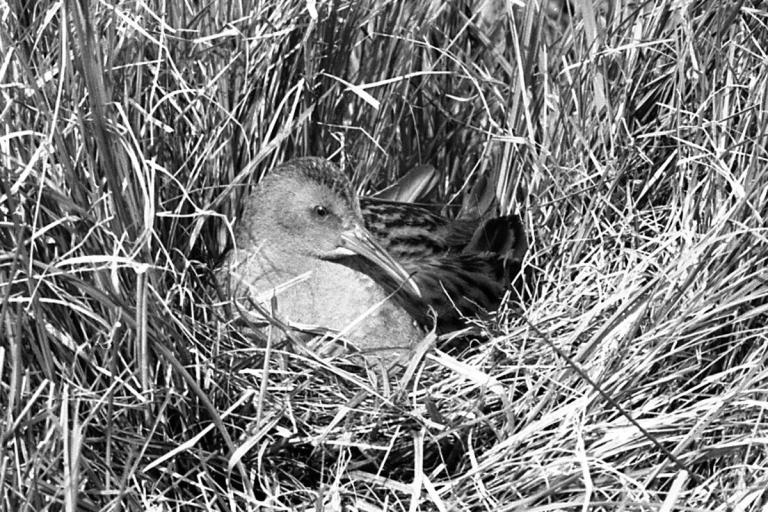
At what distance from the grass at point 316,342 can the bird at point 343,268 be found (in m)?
0.10

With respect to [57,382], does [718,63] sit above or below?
above

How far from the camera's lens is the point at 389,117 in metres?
3.88

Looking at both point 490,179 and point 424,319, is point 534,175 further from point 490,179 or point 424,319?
point 424,319

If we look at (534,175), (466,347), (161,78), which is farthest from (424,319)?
(161,78)

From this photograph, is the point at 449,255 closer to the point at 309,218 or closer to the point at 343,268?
the point at 343,268

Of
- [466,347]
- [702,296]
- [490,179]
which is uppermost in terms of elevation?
[702,296]

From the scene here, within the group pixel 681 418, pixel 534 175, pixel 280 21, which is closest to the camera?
pixel 681 418

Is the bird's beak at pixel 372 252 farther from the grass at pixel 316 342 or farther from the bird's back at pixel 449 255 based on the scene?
the grass at pixel 316 342

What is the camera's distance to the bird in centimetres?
347

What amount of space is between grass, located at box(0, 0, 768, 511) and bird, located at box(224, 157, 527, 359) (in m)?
0.10

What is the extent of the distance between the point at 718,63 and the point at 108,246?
1759 millimetres

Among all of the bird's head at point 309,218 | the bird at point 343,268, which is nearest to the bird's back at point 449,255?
the bird at point 343,268

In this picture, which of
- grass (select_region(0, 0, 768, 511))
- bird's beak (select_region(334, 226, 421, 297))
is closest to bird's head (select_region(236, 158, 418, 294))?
bird's beak (select_region(334, 226, 421, 297))

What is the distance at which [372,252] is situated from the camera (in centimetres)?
353
